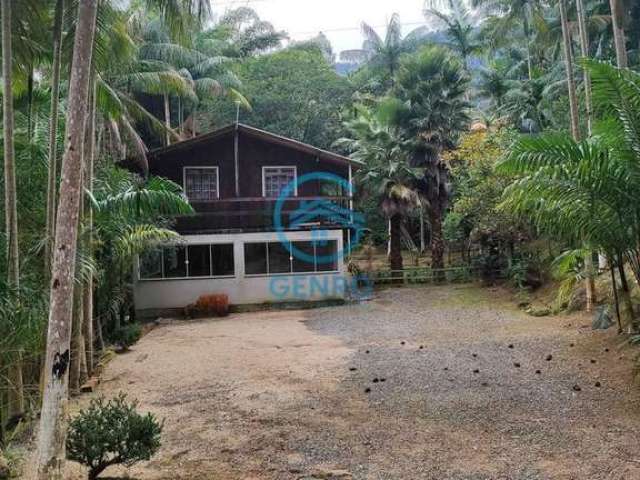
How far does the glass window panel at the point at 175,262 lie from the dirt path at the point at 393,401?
384cm

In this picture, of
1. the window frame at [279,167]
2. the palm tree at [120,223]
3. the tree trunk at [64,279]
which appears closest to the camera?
the tree trunk at [64,279]

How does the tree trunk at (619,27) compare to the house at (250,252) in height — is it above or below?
above

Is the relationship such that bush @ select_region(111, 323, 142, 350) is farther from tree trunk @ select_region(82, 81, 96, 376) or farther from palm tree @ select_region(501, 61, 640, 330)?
palm tree @ select_region(501, 61, 640, 330)

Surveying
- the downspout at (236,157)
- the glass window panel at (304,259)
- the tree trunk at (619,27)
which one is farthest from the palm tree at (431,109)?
the tree trunk at (619,27)

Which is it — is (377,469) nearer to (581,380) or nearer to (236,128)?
(581,380)

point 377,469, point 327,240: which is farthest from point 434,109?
point 377,469

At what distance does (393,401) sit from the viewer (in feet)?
21.1

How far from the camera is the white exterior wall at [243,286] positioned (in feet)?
49.4

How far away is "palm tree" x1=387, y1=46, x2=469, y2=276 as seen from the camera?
60.3ft

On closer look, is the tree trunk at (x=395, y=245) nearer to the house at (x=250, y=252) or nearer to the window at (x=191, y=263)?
the house at (x=250, y=252)

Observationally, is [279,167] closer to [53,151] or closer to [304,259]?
[304,259]

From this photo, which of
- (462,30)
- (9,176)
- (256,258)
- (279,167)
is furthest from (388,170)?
(462,30)

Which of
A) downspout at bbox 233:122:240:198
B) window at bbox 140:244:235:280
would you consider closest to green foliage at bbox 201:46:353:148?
downspout at bbox 233:122:240:198

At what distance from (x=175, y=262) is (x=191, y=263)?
512mm
